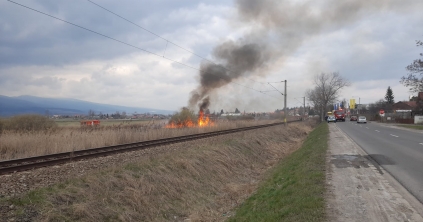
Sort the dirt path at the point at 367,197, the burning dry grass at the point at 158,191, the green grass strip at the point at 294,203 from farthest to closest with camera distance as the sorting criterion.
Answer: the burning dry grass at the point at 158,191, the green grass strip at the point at 294,203, the dirt path at the point at 367,197

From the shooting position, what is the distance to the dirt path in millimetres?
5770

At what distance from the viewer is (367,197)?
701cm

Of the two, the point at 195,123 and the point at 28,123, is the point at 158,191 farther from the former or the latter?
the point at 195,123

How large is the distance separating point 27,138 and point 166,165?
6584 millimetres

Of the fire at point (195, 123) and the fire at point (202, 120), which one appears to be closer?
the fire at point (195, 123)

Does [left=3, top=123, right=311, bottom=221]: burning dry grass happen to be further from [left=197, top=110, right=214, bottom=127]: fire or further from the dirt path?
[left=197, top=110, right=214, bottom=127]: fire

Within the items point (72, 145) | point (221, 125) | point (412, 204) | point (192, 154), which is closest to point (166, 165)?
point (192, 154)

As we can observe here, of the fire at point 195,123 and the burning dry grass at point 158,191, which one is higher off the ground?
the fire at point 195,123

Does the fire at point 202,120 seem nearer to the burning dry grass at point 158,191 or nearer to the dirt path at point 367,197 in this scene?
the burning dry grass at point 158,191

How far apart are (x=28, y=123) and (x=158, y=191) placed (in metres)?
17.5

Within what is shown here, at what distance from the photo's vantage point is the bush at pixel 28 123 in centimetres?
2195

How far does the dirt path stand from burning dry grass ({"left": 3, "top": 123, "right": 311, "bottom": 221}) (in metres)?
3.15

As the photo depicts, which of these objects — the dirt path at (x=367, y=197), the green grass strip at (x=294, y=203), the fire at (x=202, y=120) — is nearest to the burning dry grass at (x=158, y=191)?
the green grass strip at (x=294, y=203)

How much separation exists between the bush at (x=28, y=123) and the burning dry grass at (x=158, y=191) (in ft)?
45.1
